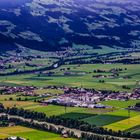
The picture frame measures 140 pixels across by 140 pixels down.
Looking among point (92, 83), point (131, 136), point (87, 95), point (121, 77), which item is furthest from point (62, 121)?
point (121, 77)

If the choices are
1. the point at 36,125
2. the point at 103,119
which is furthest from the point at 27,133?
the point at 103,119

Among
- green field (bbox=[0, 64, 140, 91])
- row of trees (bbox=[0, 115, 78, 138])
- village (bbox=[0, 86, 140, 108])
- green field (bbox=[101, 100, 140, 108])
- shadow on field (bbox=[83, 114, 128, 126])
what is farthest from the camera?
green field (bbox=[0, 64, 140, 91])

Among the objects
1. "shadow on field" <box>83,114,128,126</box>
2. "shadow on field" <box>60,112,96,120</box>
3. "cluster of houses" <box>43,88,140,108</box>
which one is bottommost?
"shadow on field" <box>83,114,128,126</box>

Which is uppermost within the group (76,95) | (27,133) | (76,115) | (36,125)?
(76,95)

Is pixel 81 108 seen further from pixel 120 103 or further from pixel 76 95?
pixel 76 95

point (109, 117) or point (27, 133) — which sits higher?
point (109, 117)

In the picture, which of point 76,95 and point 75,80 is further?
point 75,80

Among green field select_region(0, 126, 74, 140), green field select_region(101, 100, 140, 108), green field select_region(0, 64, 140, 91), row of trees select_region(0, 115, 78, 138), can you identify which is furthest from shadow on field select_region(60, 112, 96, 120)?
green field select_region(0, 64, 140, 91)

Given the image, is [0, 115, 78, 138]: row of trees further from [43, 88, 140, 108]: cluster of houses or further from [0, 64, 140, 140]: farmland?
[43, 88, 140, 108]: cluster of houses

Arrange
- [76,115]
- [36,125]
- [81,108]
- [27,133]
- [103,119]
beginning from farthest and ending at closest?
[81,108], [76,115], [103,119], [36,125], [27,133]
